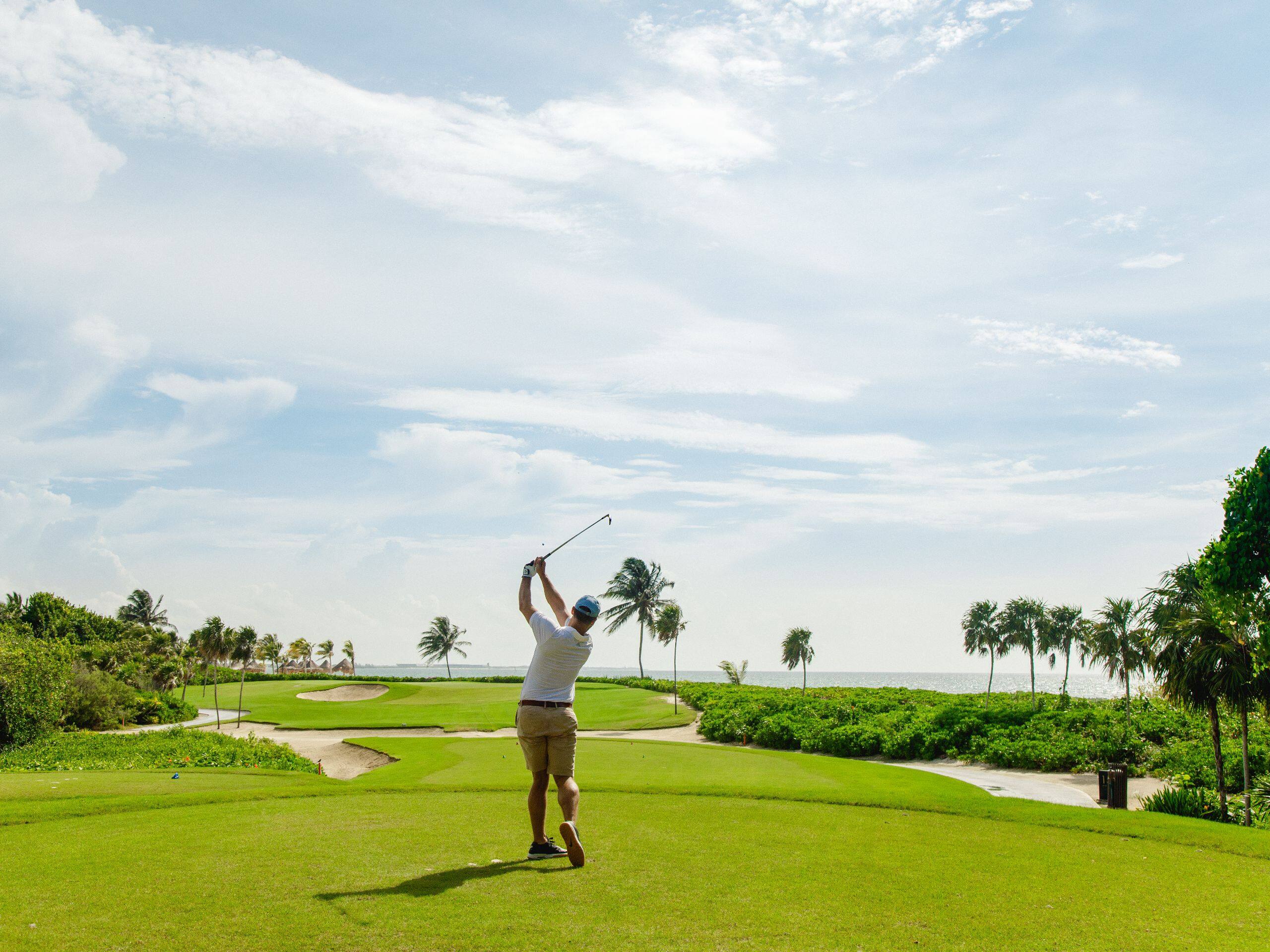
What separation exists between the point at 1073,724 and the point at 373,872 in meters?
31.7

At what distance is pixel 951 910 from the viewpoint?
617cm

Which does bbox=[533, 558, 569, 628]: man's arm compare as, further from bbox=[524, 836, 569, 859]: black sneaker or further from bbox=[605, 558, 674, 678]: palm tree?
bbox=[605, 558, 674, 678]: palm tree

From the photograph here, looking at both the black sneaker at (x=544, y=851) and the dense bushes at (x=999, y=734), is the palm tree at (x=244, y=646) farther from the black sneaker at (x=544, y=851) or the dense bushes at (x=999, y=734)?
the black sneaker at (x=544, y=851)

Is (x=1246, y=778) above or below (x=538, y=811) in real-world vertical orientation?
below

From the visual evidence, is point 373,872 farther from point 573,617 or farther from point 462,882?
point 573,617

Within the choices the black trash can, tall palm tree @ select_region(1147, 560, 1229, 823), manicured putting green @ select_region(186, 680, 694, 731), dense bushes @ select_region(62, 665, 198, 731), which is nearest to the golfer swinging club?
the black trash can

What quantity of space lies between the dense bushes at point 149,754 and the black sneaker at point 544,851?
16.6m

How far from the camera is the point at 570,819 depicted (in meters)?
7.43

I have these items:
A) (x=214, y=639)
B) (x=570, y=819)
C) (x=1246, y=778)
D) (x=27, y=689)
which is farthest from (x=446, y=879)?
(x=214, y=639)

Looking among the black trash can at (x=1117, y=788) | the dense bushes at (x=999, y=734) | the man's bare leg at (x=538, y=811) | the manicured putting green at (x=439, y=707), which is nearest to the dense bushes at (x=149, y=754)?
the manicured putting green at (x=439, y=707)

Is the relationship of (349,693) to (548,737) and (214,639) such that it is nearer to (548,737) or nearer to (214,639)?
(214,639)

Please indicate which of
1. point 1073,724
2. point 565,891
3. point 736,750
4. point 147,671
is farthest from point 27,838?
point 147,671

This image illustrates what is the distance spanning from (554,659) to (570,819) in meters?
1.43

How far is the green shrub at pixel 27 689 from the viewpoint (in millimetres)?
31328
